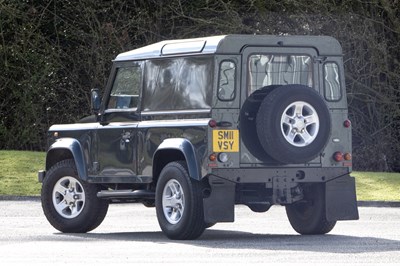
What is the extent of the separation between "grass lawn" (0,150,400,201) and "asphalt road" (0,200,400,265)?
4.39 m

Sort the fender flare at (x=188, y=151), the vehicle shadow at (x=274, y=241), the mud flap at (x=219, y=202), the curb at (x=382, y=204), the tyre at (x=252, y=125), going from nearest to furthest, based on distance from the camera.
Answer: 1. the vehicle shadow at (x=274, y=241)
2. the mud flap at (x=219, y=202)
3. the fender flare at (x=188, y=151)
4. the tyre at (x=252, y=125)
5. the curb at (x=382, y=204)

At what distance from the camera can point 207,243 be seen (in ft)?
46.9

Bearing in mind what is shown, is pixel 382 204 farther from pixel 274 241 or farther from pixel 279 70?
pixel 274 241

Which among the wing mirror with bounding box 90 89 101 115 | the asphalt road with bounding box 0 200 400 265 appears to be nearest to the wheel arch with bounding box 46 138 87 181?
the wing mirror with bounding box 90 89 101 115

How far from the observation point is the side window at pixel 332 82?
50.7 ft

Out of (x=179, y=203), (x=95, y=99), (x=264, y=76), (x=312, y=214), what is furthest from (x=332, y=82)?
(x=95, y=99)

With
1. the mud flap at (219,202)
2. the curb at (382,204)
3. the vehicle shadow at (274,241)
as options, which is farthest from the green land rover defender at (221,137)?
the curb at (382,204)

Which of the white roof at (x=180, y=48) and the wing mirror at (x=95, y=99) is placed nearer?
the white roof at (x=180, y=48)

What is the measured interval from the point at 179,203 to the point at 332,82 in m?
2.31

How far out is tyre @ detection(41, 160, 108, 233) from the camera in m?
16.2

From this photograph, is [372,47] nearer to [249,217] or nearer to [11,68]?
[11,68]

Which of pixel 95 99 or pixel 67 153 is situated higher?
pixel 95 99

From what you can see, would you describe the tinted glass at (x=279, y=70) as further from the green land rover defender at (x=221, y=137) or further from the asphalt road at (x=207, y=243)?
the asphalt road at (x=207, y=243)

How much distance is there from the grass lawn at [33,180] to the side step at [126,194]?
801cm
